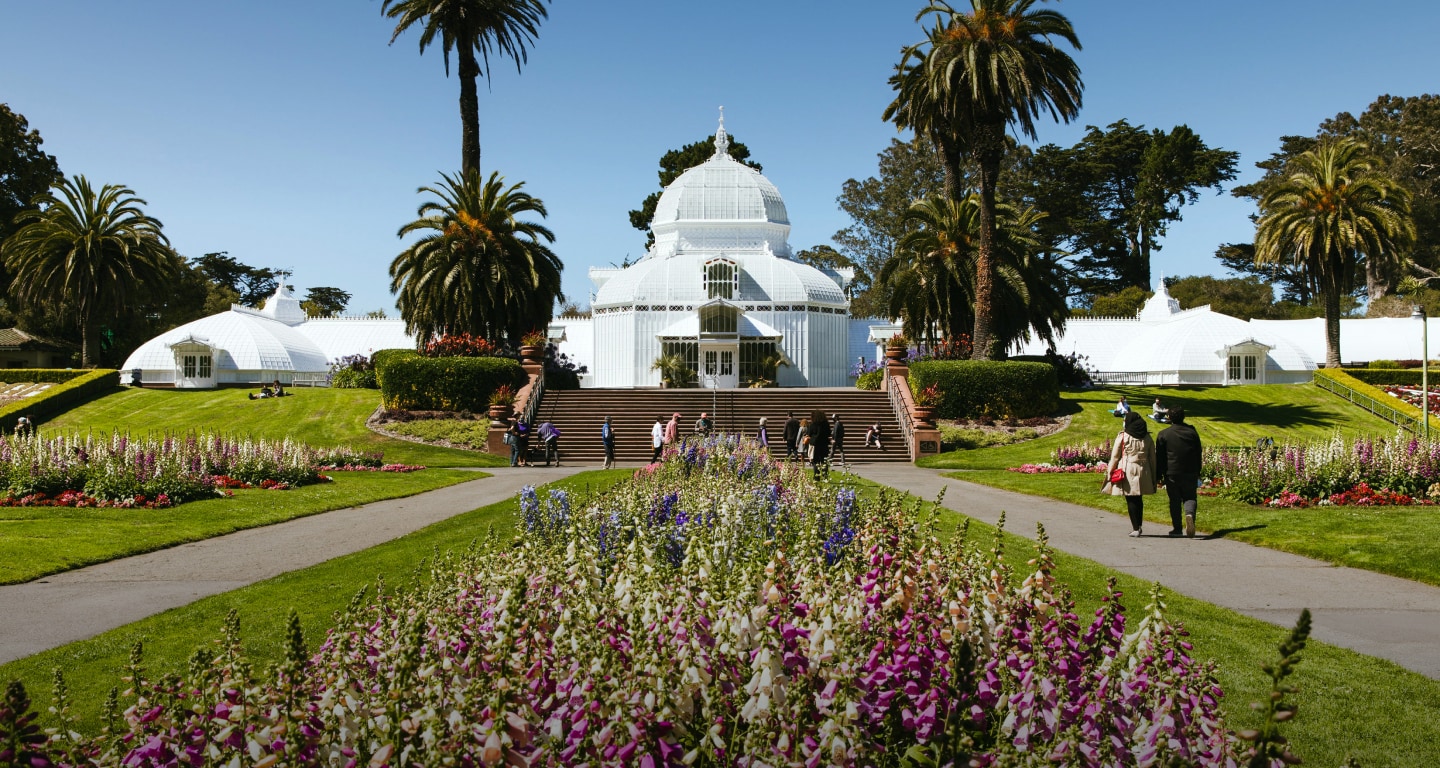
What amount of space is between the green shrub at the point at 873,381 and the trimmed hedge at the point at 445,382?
13.0 metres

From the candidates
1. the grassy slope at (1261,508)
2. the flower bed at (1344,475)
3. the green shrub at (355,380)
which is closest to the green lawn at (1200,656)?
the grassy slope at (1261,508)

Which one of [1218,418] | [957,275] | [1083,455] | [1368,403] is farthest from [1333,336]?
[1083,455]

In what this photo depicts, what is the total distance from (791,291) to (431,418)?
17.9 metres

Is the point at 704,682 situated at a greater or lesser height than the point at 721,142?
lesser

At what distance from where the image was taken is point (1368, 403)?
38.2 meters

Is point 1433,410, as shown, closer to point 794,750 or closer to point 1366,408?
point 1366,408

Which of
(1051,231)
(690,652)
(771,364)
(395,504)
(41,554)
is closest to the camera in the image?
(690,652)

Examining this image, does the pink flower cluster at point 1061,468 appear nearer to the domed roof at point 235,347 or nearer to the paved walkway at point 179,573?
the paved walkway at point 179,573

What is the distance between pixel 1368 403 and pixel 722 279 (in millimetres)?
25426

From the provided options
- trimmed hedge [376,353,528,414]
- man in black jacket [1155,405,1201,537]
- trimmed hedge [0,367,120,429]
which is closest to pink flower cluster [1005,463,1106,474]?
man in black jacket [1155,405,1201,537]

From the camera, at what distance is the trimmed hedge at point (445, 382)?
107 feet

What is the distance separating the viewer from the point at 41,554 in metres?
11.3

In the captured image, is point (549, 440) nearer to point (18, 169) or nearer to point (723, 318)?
point (723, 318)

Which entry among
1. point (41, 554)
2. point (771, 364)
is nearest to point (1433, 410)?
point (771, 364)
